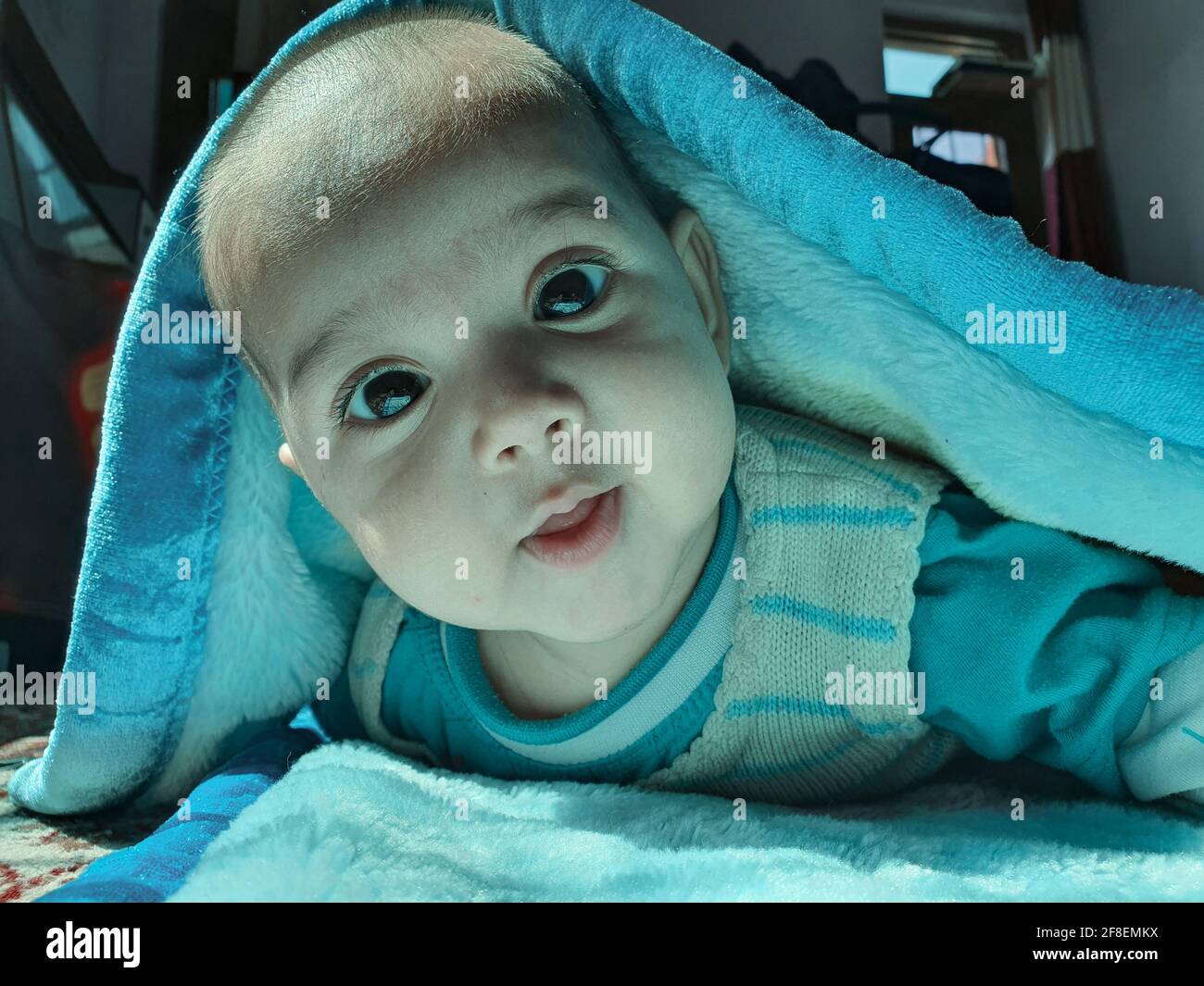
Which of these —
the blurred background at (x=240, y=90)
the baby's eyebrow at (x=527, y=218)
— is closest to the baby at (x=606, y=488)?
the baby's eyebrow at (x=527, y=218)

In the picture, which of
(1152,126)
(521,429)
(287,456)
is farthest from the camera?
(287,456)

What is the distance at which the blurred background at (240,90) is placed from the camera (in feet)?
2.43

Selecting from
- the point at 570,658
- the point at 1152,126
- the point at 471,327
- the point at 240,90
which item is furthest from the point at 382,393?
the point at 1152,126

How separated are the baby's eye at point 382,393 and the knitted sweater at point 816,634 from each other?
279 mm

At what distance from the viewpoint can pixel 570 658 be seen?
823 mm

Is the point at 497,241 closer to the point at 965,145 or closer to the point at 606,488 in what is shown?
the point at 606,488

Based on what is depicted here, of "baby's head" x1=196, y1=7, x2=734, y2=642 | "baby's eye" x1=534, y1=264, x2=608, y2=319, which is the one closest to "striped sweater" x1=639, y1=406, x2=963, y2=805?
"baby's head" x1=196, y1=7, x2=734, y2=642

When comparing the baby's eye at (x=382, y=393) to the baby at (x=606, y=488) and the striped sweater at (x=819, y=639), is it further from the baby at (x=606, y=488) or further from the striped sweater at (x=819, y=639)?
the striped sweater at (x=819, y=639)

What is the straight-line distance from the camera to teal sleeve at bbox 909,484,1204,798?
0.69 meters

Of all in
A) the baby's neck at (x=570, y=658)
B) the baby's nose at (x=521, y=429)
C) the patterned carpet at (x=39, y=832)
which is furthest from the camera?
the baby's neck at (x=570, y=658)

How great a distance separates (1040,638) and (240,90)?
2.58ft

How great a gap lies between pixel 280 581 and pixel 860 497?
0.51 meters
